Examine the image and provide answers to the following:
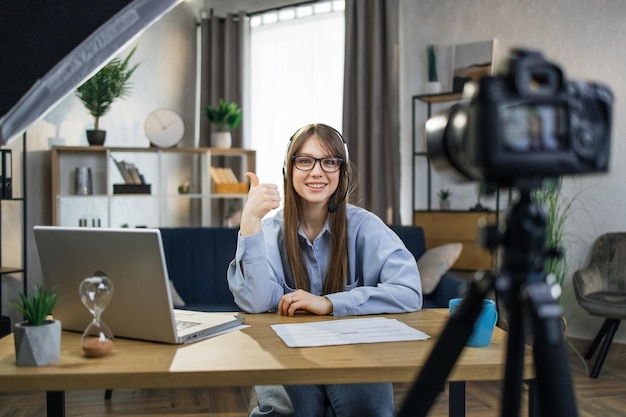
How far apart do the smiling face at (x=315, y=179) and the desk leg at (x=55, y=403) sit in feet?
2.56

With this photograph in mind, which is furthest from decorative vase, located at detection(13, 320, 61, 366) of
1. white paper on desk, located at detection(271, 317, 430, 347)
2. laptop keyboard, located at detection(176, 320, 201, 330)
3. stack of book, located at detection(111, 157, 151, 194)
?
stack of book, located at detection(111, 157, 151, 194)

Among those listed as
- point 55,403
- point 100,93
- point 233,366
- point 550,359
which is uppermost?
point 100,93

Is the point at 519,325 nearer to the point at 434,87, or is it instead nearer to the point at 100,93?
the point at 434,87

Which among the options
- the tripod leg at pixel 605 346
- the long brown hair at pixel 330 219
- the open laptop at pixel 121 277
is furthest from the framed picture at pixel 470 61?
the open laptop at pixel 121 277

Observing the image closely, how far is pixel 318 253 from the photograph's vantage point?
1.85 meters

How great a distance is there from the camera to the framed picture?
4473 mm

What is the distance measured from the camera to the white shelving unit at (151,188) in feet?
15.5

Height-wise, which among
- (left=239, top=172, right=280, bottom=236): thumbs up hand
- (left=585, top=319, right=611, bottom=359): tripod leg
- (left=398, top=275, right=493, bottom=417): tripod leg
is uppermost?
(left=239, top=172, right=280, bottom=236): thumbs up hand

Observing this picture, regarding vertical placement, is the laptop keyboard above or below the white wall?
below

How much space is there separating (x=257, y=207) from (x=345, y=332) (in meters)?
0.41

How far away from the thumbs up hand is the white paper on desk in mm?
273

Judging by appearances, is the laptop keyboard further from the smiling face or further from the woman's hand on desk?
the smiling face

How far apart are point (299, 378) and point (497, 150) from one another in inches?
22.9

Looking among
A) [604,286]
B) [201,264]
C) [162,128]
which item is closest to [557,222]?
[604,286]
